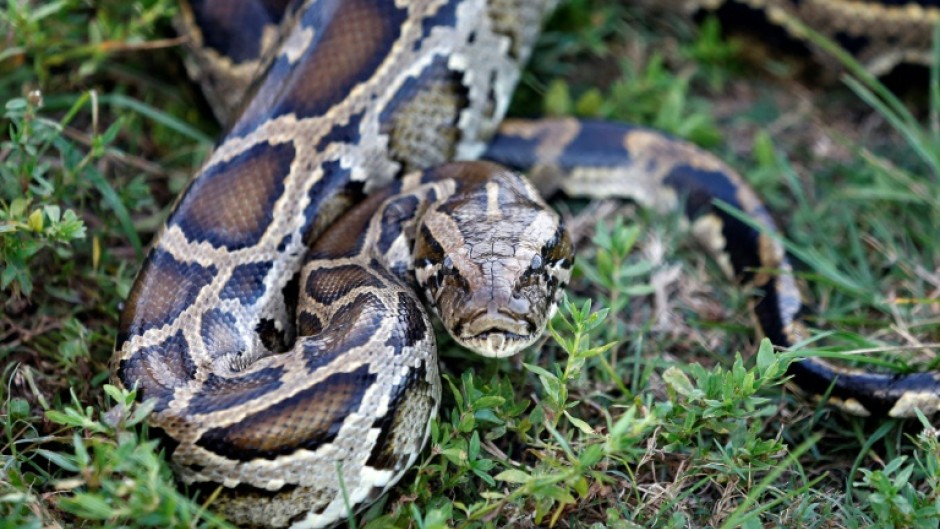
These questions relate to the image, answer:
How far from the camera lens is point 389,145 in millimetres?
5492

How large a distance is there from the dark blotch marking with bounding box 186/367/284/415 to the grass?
0.97 ft

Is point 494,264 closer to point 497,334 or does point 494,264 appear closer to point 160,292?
point 497,334

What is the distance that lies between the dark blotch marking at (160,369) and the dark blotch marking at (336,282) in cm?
70

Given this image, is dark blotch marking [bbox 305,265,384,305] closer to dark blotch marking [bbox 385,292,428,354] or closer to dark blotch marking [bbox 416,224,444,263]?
dark blotch marking [bbox 385,292,428,354]

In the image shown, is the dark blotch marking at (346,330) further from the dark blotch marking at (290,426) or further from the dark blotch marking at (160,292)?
the dark blotch marking at (160,292)

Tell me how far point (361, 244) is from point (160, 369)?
1.26 m

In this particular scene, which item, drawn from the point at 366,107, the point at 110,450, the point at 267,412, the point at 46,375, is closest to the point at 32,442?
the point at 46,375

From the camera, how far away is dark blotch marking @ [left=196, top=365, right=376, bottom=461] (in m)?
3.90

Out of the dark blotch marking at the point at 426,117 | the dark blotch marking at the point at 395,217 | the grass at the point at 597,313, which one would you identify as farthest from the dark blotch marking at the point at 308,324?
the dark blotch marking at the point at 426,117

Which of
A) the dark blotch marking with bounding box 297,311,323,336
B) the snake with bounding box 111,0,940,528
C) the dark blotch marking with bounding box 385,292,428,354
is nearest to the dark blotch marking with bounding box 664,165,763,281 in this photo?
the snake with bounding box 111,0,940,528

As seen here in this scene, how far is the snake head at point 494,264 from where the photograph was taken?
168 inches

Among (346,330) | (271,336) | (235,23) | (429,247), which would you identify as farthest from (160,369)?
(235,23)

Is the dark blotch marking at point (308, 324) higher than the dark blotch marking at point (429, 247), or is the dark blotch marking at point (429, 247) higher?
the dark blotch marking at point (429, 247)

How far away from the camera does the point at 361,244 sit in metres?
5.01
